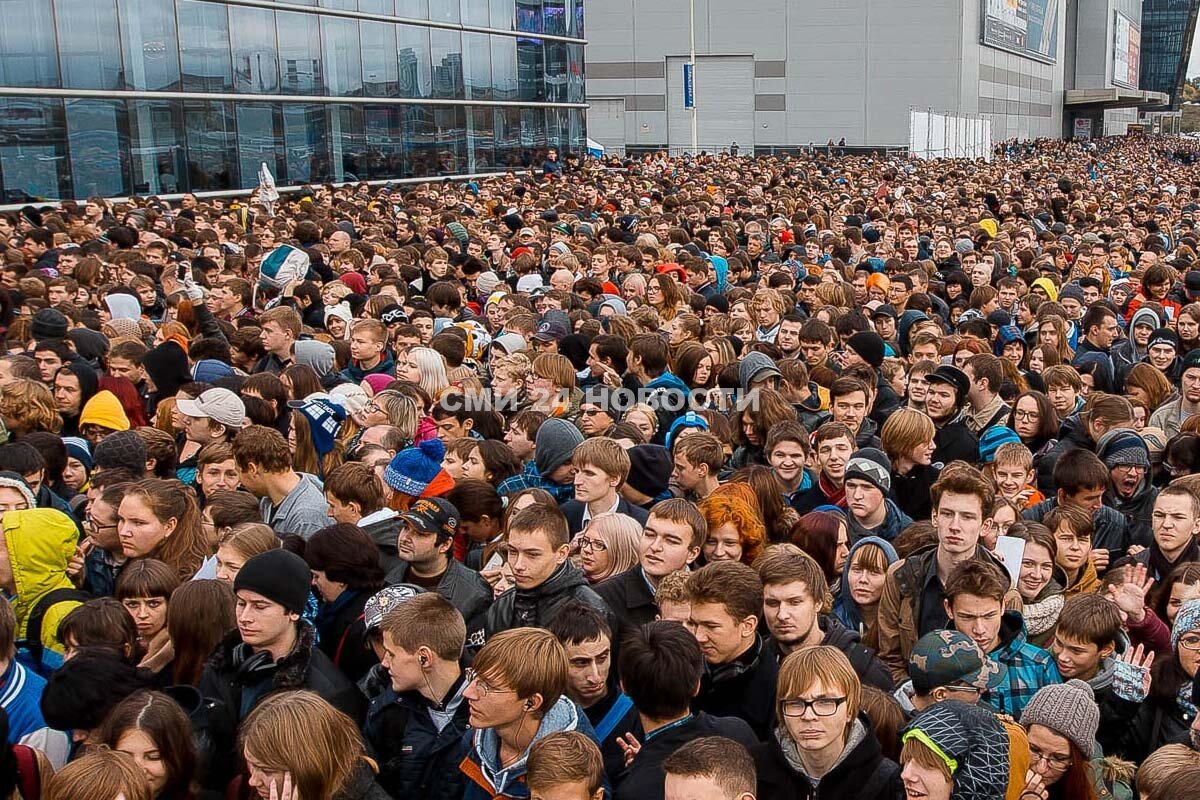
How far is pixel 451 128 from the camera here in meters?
36.3

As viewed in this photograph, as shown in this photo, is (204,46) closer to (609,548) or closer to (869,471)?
(869,471)

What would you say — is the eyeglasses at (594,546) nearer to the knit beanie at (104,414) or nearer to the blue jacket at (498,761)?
Answer: the blue jacket at (498,761)

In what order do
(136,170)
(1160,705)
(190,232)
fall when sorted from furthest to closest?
(136,170)
(190,232)
(1160,705)

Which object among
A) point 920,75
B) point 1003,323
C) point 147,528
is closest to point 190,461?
point 147,528

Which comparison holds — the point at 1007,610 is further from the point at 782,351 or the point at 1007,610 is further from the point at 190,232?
the point at 190,232

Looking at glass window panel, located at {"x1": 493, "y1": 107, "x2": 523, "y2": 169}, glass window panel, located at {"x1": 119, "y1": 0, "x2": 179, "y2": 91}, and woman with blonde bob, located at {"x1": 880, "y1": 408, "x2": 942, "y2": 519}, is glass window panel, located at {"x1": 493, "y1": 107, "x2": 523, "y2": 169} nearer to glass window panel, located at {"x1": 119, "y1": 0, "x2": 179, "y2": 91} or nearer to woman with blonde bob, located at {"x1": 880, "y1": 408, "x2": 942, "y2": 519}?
glass window panel, located at {"x1": 119, "y1": 0, "x2": 179, "y2": 91}

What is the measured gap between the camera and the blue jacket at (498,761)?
13.1 ft

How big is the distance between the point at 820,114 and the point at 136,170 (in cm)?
3821

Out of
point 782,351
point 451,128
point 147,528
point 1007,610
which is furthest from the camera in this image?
point 451,128

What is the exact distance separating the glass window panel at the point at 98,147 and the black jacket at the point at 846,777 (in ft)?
79.1

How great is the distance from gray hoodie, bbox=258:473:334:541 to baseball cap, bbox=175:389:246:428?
1.02m

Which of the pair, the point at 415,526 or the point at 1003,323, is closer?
the point at 415,526

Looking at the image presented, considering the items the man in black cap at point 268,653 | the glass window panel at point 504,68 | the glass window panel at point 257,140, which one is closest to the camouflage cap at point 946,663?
the man in black cap at point 268,653

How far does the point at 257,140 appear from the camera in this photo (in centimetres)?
2958
